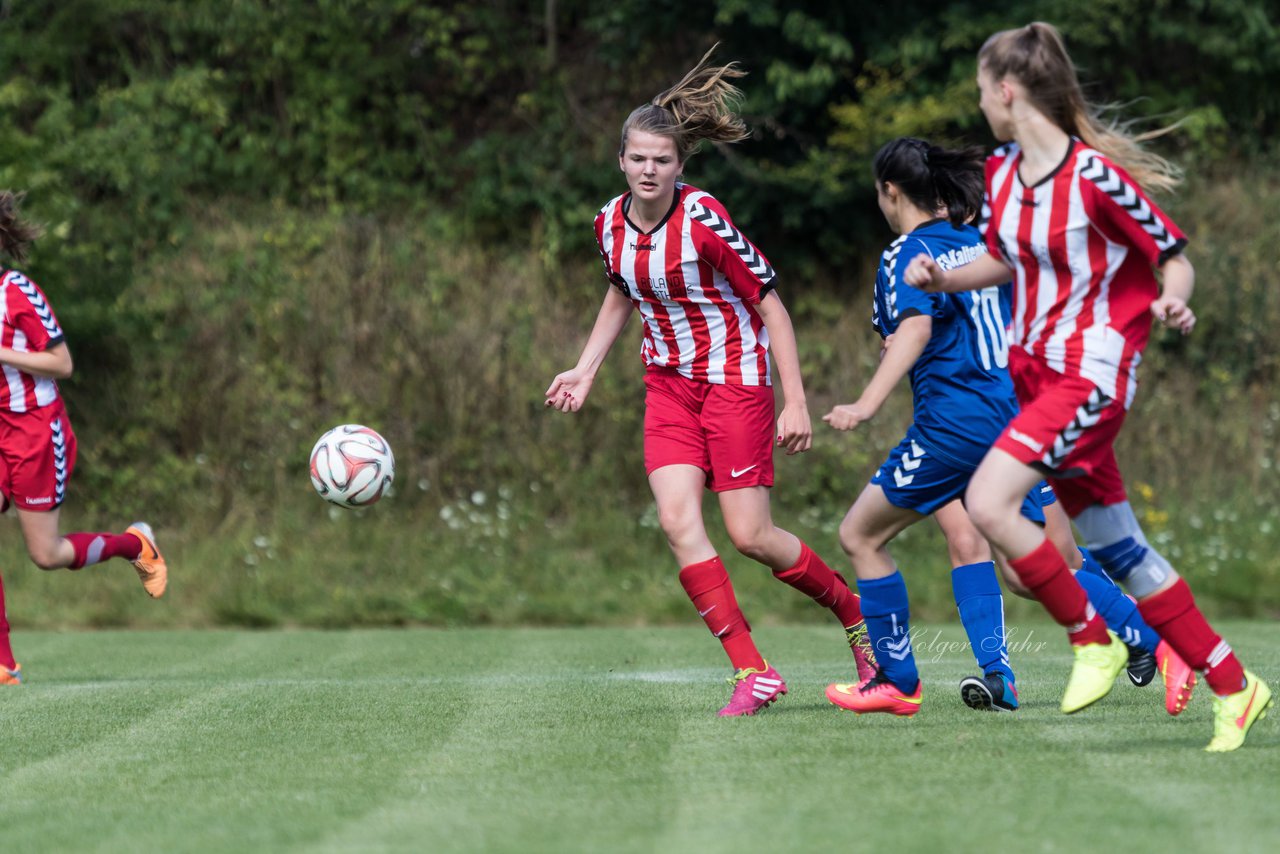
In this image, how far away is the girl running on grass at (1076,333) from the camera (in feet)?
13.4

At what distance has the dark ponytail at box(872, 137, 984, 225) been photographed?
202 inches

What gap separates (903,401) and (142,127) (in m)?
8.59

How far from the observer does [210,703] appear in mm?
5910

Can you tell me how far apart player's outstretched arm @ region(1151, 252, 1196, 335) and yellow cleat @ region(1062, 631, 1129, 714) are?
3.00ft

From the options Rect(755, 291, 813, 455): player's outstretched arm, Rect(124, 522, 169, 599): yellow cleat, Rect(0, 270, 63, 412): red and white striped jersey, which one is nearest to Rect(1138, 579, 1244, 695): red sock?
Rect(755, 291, 813, 455): player's outstretched arm

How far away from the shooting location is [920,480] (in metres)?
4.99

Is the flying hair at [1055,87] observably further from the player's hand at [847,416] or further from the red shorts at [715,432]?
the red shorts at [715,432]

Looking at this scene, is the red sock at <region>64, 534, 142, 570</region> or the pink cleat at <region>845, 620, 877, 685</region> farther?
the red sock at <region>64, 534, 142, 570</region>

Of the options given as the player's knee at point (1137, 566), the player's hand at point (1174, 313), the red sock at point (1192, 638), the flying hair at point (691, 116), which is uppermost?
the flying hair at point (691, 116)

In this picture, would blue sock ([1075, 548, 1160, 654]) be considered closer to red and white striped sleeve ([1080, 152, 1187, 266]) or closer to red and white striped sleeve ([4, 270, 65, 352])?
red and white striped sleeve ([1080, 152, 1187, 266])

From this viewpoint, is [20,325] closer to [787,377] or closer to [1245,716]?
[787,377]

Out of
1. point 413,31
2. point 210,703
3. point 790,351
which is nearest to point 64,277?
point 413,31

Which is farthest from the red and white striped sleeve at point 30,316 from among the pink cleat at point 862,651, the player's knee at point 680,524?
the pink cleat at point 862,651

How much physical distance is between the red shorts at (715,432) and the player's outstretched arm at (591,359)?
296mm
